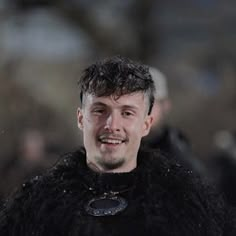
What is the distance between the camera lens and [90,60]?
682 inches

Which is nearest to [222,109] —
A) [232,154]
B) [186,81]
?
[186,81]

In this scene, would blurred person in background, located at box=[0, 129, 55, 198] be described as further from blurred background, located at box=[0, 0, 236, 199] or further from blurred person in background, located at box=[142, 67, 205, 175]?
blurred person in background, located at box=[142, 67, 205, 175]

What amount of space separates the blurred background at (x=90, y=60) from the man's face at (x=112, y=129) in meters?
3.52

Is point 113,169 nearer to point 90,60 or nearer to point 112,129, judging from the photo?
point 112,129

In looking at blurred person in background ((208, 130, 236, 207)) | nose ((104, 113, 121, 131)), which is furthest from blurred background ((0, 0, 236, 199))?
nose ((104, 113, 121, 131))

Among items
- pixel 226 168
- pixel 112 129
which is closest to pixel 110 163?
pixel 112 129

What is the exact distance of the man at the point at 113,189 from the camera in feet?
20.0

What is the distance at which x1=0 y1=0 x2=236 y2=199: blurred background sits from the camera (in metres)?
12.4

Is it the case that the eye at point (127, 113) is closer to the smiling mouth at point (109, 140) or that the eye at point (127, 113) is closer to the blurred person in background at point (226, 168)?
the smiling mouth at point (109, 140)

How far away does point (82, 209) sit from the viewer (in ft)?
20.1

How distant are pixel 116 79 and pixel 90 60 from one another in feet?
36.5

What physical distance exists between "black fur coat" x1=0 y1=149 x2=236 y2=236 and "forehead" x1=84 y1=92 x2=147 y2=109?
0.33 m

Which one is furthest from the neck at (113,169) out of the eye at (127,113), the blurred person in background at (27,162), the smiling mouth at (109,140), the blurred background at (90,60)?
the blurred background at (90,60)

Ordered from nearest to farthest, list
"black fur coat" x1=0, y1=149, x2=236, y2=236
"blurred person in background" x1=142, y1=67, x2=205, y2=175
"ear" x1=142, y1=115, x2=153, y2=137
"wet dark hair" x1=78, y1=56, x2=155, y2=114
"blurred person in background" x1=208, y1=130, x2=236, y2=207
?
1. "black fur coat" x1=0, y1=149, x2=236, y2=236
2. "wet dark hair" x1=78, y1=56, x2=155, y2=114
3. "ear" x1=142, y1=115, x2=153, y2=137
4. "blurred person in background" x1=142, y1=67, x2=205, y2=175
5. "blurred person in background" x1=208, y1=130, x2=236, y2=207
